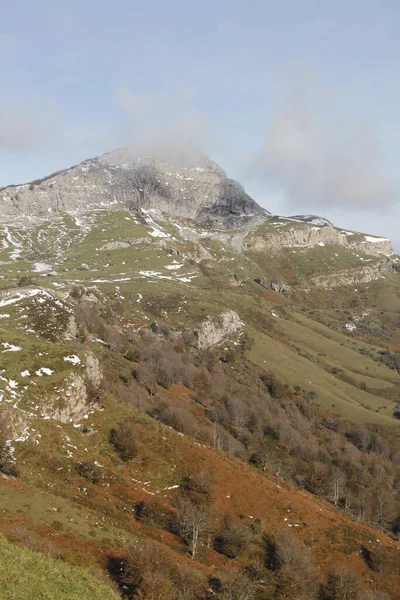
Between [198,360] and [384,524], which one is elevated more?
[198,360]

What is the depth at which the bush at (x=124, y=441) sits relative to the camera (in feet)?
191

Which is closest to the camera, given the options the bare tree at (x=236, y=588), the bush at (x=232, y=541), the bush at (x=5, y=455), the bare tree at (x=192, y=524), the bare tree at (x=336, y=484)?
the bare tree at (x=236, y=588)

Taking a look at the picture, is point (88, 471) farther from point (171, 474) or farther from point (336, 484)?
point (336, 484)

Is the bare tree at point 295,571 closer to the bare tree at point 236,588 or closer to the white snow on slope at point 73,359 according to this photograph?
the bare tree at point 236,588

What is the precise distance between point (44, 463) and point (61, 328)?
53316 millimetres

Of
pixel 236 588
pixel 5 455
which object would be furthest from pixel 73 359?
pixel 236 588

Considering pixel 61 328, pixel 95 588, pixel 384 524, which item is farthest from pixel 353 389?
pixel 95 588

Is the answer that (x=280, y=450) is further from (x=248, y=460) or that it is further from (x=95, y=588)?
(x=95, y=588)

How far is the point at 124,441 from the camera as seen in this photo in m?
59.2

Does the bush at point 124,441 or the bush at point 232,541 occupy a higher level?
the bush at point 124,441

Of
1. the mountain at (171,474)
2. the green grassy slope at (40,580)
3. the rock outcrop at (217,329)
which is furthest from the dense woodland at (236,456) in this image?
the green grassy slope at (40,580)

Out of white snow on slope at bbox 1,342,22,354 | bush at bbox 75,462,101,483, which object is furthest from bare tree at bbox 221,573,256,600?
white snow on slope at bbox 1,342,22,354

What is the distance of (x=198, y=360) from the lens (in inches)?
5492

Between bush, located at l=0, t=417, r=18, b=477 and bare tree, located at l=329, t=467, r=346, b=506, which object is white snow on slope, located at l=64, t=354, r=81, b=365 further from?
bare tree, located at l=329, t=467, r=346, b=506
